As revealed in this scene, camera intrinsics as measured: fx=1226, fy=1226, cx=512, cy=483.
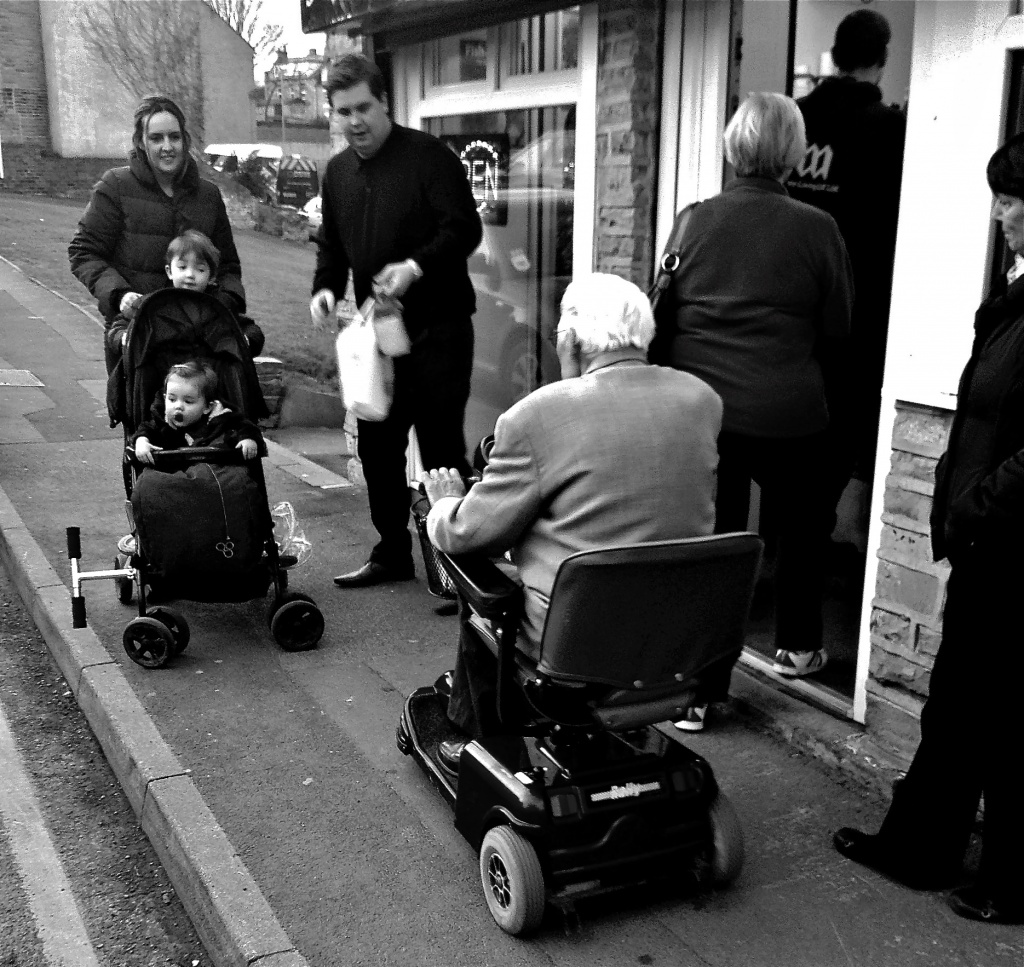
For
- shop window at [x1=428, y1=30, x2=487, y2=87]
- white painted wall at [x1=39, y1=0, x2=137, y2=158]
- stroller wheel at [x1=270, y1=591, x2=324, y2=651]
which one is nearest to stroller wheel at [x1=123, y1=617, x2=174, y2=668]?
stroller wheel at [x1=270, y1=591, x2=324, y2=651]

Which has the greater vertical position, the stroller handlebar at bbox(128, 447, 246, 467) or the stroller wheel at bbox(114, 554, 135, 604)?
the stroller handlebar at bbox(128, 447, 246, 467)

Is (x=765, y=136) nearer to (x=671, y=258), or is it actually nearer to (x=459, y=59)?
(x=671, y=258)

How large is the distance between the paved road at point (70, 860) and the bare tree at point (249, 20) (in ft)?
120

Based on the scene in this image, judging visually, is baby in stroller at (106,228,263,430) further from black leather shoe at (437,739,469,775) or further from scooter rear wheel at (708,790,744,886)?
scooter rear wheel at (708,790,744,886)

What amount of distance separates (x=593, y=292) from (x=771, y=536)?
3.12 meters

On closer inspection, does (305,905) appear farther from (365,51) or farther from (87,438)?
(87,438)

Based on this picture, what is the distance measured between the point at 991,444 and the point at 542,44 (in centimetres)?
375

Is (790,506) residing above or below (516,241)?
below

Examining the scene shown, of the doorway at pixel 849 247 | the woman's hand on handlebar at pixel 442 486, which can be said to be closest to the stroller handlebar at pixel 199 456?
the woman's hand on handlebar at pixel 442 486

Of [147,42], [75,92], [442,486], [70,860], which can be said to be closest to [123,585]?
[70,860]

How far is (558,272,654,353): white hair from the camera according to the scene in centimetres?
308

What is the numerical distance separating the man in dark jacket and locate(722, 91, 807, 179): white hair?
5.55ft

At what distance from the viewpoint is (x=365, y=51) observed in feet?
23.6

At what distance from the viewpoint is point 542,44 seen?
5926mm
